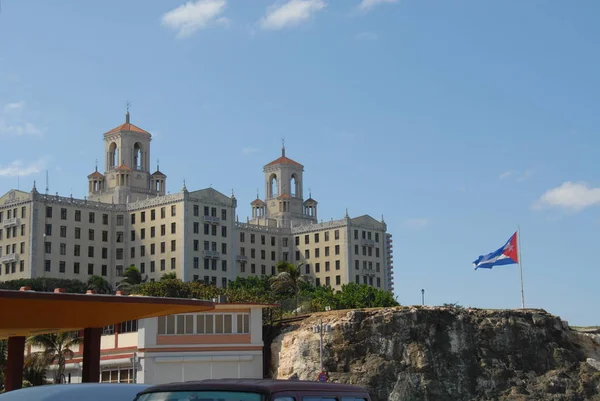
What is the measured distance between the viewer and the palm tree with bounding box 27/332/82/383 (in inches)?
2048

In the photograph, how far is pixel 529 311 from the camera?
235ft

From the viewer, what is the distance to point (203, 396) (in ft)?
28.0

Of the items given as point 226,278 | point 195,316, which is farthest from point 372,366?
point 226,278

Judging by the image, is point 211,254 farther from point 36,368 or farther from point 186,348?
point 36,368

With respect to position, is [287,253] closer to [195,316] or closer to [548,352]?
[548,352]

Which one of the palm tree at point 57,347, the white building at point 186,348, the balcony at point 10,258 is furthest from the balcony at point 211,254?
the palm tree at point 57,347

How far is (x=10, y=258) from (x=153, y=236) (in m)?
19.7

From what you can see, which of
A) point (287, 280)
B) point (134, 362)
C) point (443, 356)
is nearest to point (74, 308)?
point (134, 362)

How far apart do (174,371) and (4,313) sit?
3222cm

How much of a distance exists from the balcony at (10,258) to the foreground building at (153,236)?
0.48ft

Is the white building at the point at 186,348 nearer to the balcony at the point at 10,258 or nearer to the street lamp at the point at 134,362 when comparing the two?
the street lamp at the point at 134,362

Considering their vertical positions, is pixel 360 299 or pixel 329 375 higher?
pixel 360 299

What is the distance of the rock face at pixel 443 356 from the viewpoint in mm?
62500

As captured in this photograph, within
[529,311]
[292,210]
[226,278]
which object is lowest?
[529,311]
